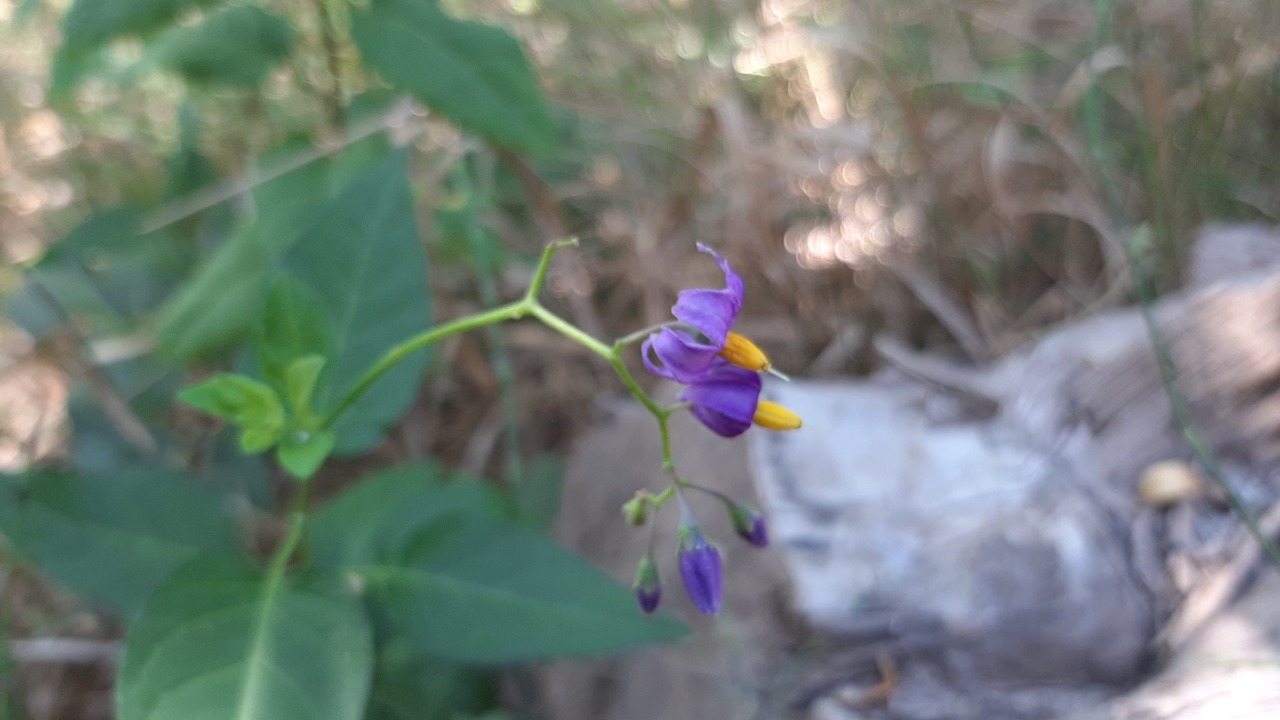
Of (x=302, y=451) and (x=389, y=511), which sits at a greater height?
(x=302, y=451)

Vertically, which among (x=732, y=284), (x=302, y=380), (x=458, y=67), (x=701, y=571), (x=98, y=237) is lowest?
(x=98, y=237)

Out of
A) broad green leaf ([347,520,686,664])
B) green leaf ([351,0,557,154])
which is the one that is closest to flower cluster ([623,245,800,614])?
broad green leaf ([347,520,686,664])

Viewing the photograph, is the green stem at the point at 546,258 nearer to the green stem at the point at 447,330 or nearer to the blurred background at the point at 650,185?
the green stem at the point at 447,330

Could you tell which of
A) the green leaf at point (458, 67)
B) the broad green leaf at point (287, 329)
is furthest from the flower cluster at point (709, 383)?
the green leaf at point (458, 67)

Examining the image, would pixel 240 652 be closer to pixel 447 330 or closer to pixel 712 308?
pixel 447 330

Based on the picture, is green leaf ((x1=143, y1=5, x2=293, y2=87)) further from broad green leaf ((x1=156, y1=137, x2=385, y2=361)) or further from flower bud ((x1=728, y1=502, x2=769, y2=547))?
flower bud ((x1=728, y1=502, x2=769, y2=547))

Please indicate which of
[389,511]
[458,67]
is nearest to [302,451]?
[389,511]
